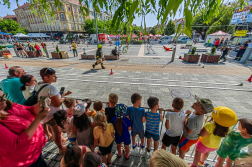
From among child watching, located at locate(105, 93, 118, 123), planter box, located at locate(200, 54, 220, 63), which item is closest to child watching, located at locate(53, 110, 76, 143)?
child watching, located at locate(105, 93, 118, 123)

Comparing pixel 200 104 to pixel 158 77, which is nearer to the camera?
pixel 200 104

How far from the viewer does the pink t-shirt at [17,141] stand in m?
1.22

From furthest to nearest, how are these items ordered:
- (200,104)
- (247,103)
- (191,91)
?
(191,91)
(247,103)
(200,104)

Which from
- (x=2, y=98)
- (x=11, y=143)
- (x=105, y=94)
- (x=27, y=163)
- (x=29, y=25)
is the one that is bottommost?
(x=105, y=94)

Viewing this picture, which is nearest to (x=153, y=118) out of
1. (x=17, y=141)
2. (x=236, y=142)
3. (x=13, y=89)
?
(x=236, y=142)

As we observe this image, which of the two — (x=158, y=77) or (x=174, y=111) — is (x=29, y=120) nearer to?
(x=174, y=111)

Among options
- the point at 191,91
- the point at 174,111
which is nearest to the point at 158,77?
Answer: the point at 191,91

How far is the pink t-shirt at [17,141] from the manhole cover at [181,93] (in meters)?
5.33

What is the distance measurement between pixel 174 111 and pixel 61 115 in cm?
227

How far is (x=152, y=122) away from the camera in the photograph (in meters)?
2.34

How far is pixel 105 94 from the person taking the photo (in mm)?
5508

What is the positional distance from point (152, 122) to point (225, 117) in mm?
1253

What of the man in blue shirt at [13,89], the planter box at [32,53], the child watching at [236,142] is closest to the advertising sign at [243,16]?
the child watching at [236,142]

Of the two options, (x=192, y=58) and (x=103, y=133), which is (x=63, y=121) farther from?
A: (x=192, y=58)
